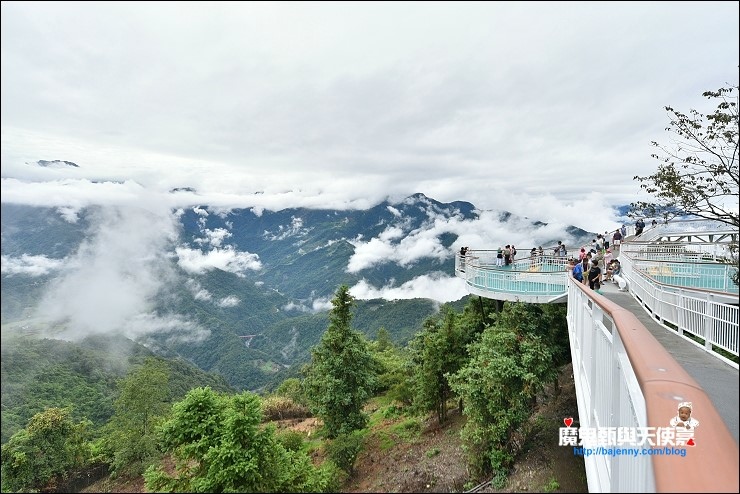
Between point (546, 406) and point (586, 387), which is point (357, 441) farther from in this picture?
point (586, 387)

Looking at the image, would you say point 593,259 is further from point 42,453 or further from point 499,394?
point 42,453

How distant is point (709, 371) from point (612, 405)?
2684 millimetres

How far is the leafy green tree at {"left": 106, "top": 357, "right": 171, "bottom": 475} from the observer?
1842cm

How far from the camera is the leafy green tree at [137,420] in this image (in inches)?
725

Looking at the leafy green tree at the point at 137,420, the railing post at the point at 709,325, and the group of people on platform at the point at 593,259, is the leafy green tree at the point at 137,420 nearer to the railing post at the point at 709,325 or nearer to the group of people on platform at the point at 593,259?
the group of people on platform at the point at 593,259

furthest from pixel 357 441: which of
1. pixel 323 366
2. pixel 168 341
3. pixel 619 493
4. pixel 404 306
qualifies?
pixel 168 341

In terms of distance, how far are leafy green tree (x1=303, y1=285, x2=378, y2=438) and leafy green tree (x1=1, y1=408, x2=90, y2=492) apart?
12.7m

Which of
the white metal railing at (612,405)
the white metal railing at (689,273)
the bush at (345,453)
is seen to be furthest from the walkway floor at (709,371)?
the bush at (345,453)

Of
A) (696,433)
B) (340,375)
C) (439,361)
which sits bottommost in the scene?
(340,375)

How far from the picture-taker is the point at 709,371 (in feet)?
14.9

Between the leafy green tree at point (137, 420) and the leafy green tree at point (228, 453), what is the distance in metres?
10.6

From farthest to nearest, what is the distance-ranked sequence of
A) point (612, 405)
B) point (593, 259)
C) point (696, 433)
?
point (593, 259) → point (612, 405) → point (696, 433)

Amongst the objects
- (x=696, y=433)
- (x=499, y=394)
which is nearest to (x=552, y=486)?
(x=499, y=394)

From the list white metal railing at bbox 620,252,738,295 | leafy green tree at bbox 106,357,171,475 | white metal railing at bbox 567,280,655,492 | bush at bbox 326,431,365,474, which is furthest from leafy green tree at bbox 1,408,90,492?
white metal railing at bbox 620,252,738,295
